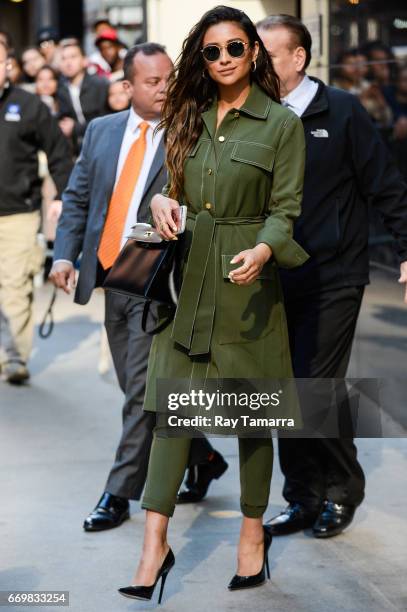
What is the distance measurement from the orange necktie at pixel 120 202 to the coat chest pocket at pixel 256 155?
4.51 ft

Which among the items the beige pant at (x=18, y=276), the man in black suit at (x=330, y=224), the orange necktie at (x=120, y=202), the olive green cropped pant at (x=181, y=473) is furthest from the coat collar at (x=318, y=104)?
the beige pant at (x=18, y=276)

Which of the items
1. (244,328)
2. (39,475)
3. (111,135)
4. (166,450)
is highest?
(111,135)

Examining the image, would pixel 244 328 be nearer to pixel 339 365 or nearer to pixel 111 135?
pixel 339 365

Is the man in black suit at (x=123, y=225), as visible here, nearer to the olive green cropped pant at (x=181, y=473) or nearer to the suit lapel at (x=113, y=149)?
the suit lapel at (x=113, y=149)

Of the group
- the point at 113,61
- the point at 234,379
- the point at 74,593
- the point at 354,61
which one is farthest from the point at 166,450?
the point at 113,61

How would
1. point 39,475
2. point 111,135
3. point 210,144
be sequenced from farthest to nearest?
point 39,475 < point 111,135 < point 210,144

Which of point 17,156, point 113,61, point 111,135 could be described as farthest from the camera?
point 113,61

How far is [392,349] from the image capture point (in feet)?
24.4

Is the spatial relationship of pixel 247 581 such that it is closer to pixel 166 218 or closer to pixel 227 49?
pixel 166 218

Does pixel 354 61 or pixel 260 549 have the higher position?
pixel 354 61

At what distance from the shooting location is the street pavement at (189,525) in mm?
4730

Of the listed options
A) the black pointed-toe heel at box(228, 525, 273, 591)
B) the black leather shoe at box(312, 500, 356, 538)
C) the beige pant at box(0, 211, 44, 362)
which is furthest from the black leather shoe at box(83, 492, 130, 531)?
the beige pant at box(0, 211, 44, 362)

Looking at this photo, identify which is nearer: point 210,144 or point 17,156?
point 210,144

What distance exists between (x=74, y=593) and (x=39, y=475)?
1.79 m
